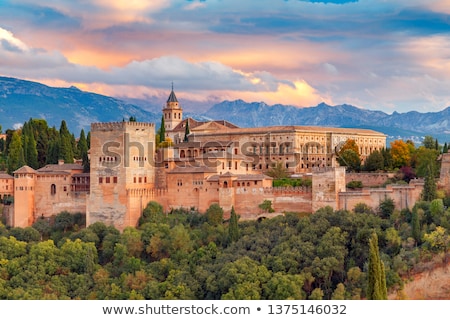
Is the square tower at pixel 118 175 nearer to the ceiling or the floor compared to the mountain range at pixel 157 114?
nearer to the floor

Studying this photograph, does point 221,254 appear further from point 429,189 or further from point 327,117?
point 327,117

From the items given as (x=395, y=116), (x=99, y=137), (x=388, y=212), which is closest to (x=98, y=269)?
(x=99, y=137)

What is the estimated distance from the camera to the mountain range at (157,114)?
149 metres

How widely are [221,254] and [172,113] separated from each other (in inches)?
1284

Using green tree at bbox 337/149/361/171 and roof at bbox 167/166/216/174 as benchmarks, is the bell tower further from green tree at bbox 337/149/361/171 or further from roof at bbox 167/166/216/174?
roof at bbox 167/166/216/174

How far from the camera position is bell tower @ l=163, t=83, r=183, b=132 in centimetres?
6456

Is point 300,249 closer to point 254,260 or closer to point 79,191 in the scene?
point 254,260

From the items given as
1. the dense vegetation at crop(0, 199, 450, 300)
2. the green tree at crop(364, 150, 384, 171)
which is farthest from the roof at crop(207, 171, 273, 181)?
the green tree at crop(364, 150, 384, 171)

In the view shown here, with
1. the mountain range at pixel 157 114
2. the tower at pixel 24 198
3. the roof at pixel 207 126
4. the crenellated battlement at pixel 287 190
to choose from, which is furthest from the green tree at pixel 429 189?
the mountain range at pixel 157 114

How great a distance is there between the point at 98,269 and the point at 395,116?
429 ft

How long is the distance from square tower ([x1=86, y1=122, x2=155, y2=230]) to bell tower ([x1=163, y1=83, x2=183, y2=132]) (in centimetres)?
2568

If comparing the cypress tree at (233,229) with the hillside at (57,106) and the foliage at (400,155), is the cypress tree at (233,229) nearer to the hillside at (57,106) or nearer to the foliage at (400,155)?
the foliage at (400,155)

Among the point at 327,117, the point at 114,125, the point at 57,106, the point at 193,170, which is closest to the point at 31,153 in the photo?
the point at 114,125

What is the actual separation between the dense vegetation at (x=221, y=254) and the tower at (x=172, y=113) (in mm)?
26946
